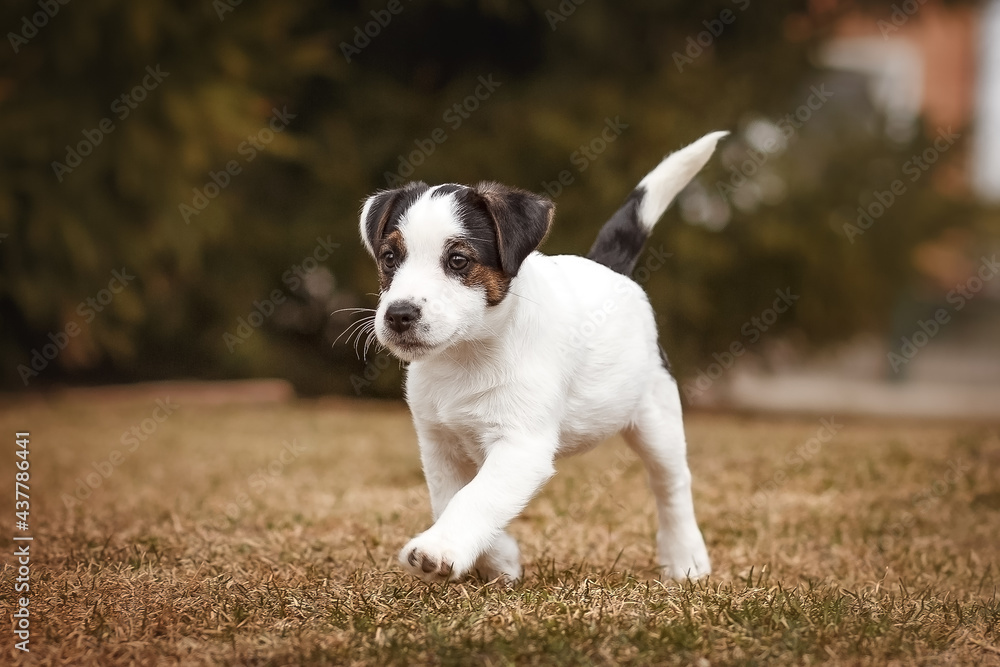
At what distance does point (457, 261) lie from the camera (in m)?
3.25

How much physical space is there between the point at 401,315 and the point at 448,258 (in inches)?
10.7

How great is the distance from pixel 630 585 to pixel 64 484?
4193 mm

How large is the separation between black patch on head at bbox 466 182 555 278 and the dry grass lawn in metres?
1.04

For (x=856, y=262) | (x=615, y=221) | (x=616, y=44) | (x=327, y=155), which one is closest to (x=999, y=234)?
(x=856, y=262)

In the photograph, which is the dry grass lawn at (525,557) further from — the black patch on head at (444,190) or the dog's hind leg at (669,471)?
the black patch on head at (444,190)

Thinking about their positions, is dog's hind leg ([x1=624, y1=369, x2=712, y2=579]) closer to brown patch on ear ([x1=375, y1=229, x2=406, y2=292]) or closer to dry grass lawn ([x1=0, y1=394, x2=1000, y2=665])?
dry grass lawn ([x1=0, y1=394, x2=1000, y2=665])

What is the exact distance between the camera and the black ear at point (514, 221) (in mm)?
3258

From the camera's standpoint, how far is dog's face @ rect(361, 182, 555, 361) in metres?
3.12

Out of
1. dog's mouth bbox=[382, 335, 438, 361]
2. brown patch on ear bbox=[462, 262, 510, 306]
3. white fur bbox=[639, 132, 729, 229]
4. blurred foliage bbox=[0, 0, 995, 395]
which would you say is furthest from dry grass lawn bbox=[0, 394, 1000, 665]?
blurred foliage bbox=[0, 0, 995, 395]

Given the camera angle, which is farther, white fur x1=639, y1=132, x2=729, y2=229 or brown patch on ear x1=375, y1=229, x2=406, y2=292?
white fur x1=639, y1=132, x2=729, y2=229

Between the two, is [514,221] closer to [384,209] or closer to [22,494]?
[384,209]

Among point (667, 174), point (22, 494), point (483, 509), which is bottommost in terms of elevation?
point (22, 494)

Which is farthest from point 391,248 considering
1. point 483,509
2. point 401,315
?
point 483,509

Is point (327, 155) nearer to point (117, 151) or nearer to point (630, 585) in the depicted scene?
point (117, 151)
